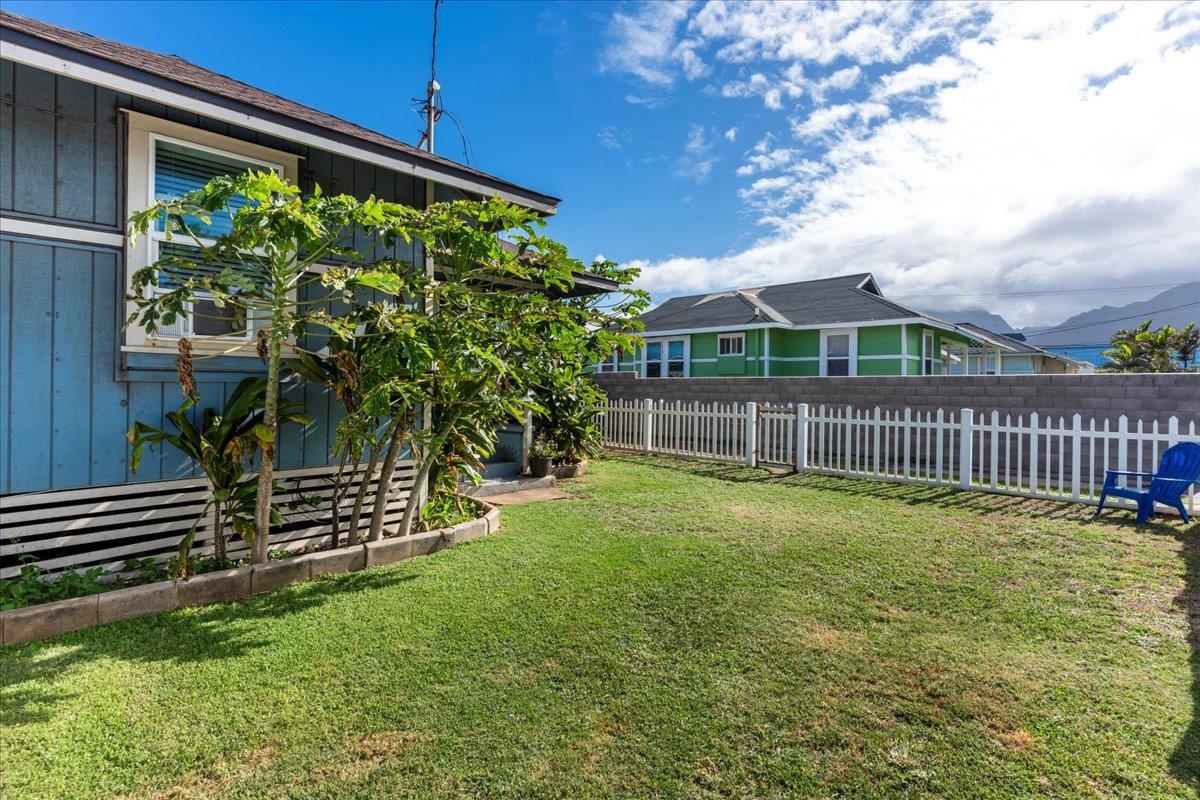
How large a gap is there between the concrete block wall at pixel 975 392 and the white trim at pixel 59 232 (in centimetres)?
1073

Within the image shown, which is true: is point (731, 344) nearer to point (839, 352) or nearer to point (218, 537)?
point (839, 352)

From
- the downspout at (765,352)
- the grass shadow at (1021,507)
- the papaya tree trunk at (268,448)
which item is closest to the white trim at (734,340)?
the downspout at (765,352)

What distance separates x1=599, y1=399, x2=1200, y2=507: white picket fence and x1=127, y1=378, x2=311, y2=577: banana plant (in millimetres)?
7521

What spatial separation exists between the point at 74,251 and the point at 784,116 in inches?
477

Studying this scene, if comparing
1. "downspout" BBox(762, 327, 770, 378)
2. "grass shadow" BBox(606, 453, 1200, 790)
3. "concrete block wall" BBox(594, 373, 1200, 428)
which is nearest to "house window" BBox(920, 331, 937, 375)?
"downspout" BBox(762, 327, 770, 378)

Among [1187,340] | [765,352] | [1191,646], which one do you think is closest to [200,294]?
[1191,646]

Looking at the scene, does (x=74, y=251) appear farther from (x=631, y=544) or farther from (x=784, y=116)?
(x=784, y=116)

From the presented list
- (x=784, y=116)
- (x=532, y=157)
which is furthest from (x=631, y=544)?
(x=532, y=157)

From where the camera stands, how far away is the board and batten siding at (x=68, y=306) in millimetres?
3461

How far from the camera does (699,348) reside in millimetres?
19047

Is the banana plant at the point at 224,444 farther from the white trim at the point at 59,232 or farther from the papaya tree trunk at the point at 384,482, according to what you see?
the white trim at the point at 59,232

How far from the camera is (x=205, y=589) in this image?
142 inches

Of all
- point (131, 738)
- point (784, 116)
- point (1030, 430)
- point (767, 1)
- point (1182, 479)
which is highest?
point (784, 116)

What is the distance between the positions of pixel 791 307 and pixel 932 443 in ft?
31.9
